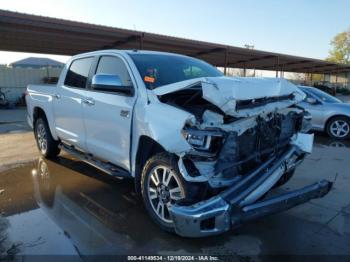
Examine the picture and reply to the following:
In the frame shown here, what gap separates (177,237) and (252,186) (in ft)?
3.25

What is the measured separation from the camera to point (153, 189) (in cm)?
365

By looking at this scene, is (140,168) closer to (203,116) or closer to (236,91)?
(203,116)

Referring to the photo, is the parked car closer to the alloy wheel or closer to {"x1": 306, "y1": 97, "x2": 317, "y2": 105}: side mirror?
{"x1": 306, "y1": 97, "x2": 317, "y2": 105}: side mirror

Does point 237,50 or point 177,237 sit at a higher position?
point 237,50

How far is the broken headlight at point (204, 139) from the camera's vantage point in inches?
121

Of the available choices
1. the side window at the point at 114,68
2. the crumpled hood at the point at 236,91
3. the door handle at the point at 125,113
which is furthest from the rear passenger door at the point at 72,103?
the crumpled hood at the point at 236,91

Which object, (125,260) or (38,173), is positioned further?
(38,173)

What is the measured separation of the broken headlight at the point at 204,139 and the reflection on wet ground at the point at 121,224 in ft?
3.44

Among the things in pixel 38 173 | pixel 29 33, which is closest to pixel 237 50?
pixel 29 33

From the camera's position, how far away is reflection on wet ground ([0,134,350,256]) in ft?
11.0

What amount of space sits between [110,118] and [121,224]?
131 cm

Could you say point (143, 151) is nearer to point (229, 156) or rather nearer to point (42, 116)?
point (229, 156)

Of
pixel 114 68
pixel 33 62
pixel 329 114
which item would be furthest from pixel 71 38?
pixel 33 62

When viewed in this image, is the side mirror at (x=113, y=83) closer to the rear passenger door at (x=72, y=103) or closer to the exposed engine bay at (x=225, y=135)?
the exposed engine bay at (x=225, y=135)
